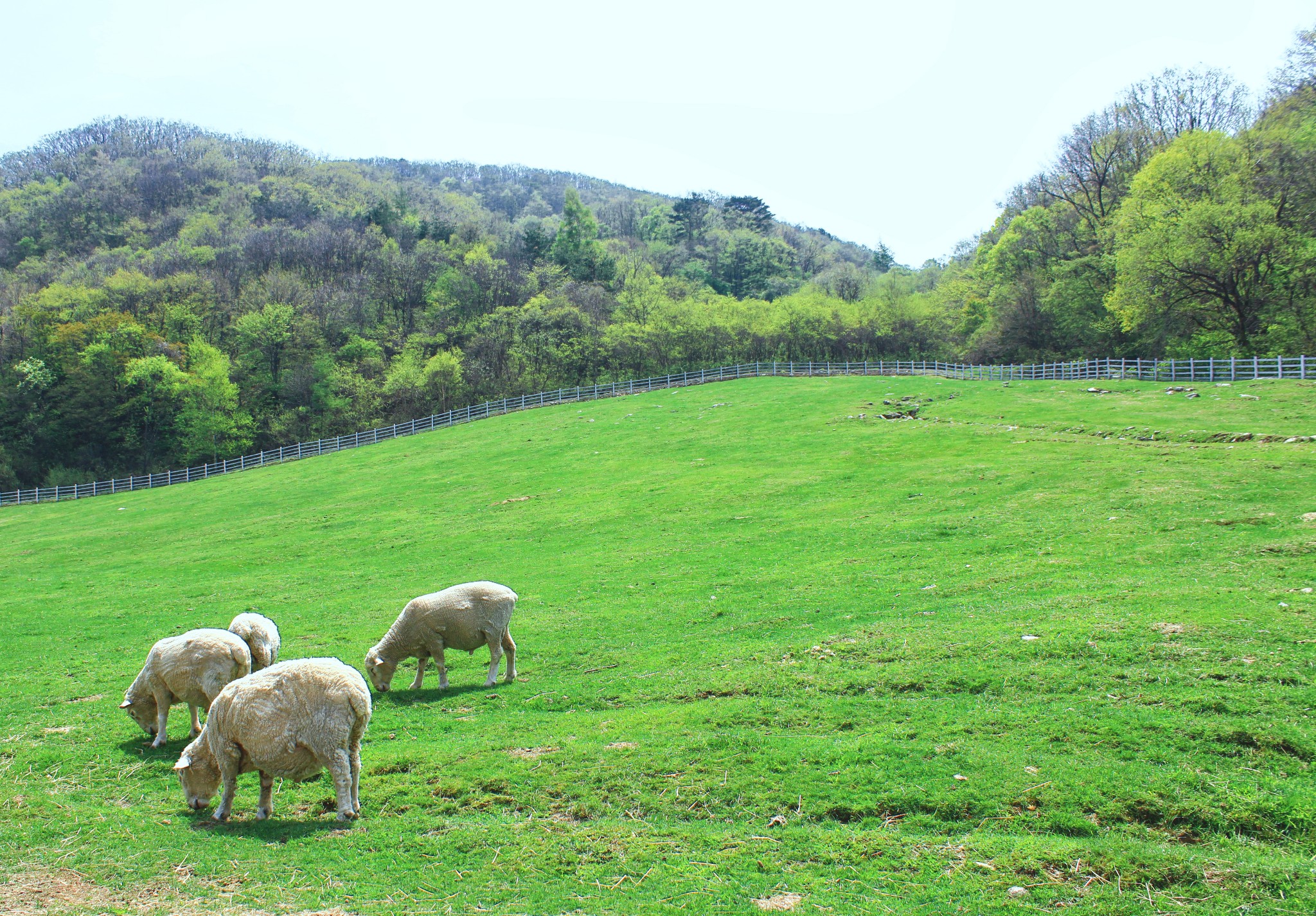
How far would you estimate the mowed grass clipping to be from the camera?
6941 mm

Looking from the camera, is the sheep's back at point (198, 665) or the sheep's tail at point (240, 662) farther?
the sheep's tail at point (240, 662)

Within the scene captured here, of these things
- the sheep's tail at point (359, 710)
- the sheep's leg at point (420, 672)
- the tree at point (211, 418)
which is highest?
the tree at point (211, 418)

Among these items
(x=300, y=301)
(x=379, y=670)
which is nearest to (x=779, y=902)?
(x=379, y=670)

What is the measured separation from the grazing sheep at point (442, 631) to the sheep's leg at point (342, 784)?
17.4ft

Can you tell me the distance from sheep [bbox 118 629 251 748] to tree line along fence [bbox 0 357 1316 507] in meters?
46.9

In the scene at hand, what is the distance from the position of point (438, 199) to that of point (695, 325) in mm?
101393

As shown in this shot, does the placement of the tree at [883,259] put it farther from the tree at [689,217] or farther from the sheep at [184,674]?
the sheep at [184,674]

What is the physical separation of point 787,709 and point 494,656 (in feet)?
18.4

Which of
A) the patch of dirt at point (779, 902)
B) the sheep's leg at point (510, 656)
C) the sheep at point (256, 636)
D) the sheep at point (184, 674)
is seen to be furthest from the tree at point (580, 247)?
the patch of dirt at point (779, 902)

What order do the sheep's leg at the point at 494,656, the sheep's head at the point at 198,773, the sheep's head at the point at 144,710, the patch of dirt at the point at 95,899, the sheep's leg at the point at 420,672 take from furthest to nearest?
1. the sheep's leg at the point at 420,672
2. the sheep's leg at the point at 494,656
3. the sheep's head at the point at 144,710
4. the sheep's head at the point at 198,773
5. the patch of dirt at the point at 95,899

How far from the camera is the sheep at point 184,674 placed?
11062 mm

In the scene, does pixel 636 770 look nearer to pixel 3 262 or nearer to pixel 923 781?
pixel 923 781

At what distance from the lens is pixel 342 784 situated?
8469mm

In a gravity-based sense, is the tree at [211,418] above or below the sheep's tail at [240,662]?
above
